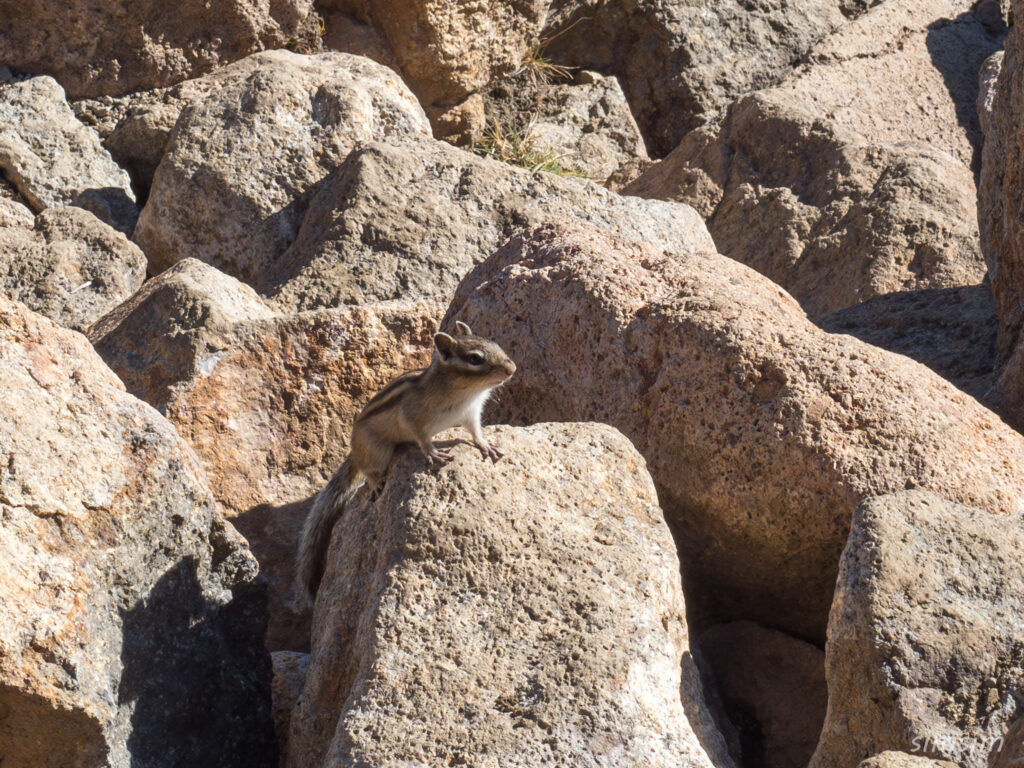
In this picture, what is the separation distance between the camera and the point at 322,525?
5.11 metres

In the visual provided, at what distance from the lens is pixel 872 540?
4.17 meters

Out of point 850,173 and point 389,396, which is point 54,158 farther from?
point 850,173

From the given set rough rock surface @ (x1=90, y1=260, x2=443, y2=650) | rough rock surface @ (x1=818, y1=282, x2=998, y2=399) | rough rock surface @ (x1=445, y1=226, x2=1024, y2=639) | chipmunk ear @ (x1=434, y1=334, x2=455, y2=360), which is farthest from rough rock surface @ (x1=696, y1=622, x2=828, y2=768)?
rough rock surface @ (x1=818, y1=282, x2=998, y2=399)

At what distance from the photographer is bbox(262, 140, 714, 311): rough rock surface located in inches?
281

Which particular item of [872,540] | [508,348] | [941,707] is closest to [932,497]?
[872,540]

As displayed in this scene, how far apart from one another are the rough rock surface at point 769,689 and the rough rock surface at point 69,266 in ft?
13.7

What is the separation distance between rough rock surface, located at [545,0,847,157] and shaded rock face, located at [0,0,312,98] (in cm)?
353

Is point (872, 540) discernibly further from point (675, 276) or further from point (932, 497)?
point (675, 276)

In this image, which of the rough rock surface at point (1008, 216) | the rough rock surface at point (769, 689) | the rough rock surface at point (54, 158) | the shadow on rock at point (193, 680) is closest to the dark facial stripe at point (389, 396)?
the shadow on rock at point (193, 680)

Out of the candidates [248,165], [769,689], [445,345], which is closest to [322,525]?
[445,345]

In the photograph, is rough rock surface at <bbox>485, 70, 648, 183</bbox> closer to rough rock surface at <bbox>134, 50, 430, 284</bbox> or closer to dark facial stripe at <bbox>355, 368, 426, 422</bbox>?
rough rock surface at <bbox>134, 50, 430, 284</bbox>

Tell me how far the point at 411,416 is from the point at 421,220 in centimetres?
285

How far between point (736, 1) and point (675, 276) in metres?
7.64

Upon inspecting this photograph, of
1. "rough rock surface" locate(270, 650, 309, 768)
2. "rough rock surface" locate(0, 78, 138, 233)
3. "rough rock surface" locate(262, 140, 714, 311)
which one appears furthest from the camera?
"rough rock surface" locate(0, 78, 138, 233)
